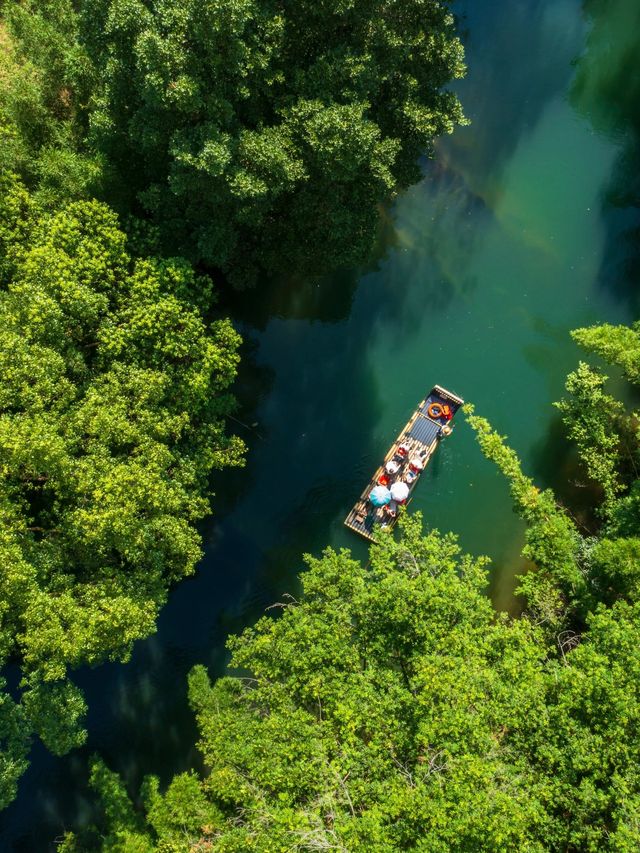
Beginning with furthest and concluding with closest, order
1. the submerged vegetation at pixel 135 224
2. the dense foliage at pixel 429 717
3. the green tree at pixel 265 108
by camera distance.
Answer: the submerged vegetation at pixel 135 224, the green tree at pixel 265 108, the dense foliage at pixel 429 717

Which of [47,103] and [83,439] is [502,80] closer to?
[47,103]

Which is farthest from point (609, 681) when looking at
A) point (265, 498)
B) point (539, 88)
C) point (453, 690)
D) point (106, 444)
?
point (539, 88)

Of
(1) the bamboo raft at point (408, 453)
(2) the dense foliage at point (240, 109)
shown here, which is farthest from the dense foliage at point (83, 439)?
(1) the bamboo raft at point (408, 453)

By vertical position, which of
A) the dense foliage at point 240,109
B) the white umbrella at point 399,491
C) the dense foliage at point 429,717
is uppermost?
the dense foliage at point 240,109

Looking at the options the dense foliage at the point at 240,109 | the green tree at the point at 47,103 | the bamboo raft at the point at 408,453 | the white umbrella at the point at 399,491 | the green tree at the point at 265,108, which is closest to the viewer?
the green tree at the point at 265,108

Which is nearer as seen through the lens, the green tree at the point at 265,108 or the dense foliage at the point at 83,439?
the green tree at the point at 265,108

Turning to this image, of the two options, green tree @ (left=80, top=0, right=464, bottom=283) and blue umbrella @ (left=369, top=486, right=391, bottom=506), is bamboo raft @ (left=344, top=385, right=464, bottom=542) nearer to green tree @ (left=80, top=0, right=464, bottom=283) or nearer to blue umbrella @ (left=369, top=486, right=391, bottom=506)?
blue umbrella @ (left=369, top=486, right=391, bottom=506)

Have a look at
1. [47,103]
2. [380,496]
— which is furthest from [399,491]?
[47,103]

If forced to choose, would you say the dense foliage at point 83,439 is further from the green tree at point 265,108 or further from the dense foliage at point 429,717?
the dense foliage at point 429,717
